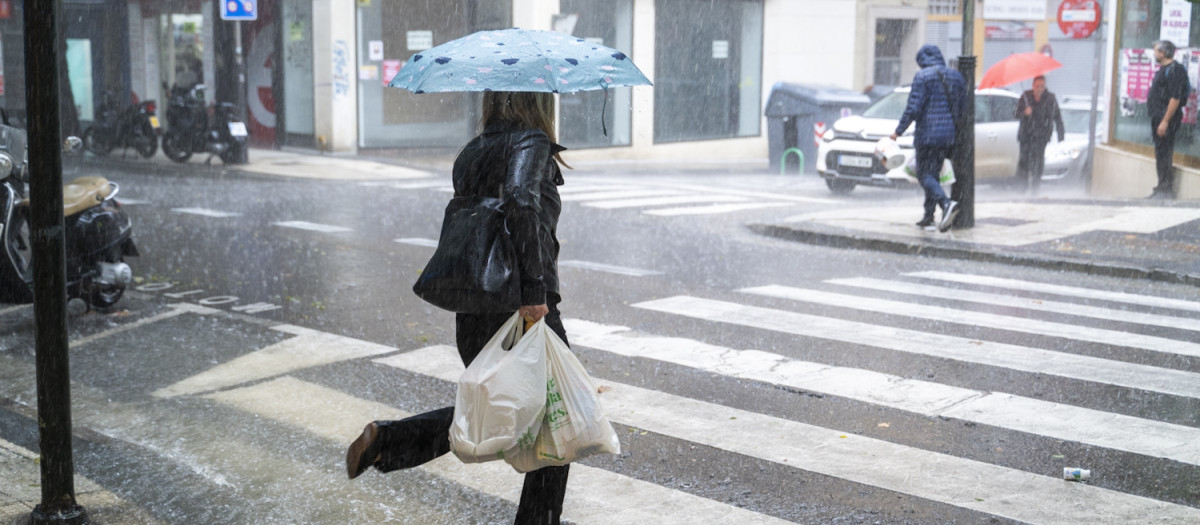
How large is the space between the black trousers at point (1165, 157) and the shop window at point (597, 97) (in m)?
10.8

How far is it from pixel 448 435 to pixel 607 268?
21.0ft

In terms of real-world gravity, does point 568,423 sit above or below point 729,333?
above

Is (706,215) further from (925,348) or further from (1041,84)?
(925,348)

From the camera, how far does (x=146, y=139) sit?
2152 cm

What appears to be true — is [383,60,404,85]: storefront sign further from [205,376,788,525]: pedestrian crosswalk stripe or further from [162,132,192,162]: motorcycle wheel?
[205,376,788,525]: pedestrian crosswalk stripe

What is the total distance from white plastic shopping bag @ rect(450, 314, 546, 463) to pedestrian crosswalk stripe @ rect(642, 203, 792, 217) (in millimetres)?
11223

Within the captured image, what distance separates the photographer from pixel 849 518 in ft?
14.8

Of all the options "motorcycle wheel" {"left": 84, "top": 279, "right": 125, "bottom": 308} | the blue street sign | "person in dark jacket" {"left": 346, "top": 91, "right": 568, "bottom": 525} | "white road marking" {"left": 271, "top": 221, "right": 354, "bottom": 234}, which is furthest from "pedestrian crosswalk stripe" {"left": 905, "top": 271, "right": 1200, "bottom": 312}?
the blue street sign

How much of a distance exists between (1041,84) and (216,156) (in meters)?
13.4

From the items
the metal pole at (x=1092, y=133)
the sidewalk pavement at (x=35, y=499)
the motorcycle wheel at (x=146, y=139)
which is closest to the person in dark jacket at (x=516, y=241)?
the sidewalk pavement at (x=35, y=499)

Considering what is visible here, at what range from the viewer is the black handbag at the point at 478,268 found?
3898 millimetres

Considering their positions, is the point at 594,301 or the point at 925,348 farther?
the point at 594,301

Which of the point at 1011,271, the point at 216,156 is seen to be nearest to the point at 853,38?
the point at 216,156

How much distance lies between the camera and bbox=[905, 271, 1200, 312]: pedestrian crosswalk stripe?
9062 mm
